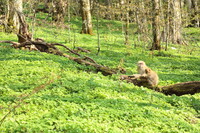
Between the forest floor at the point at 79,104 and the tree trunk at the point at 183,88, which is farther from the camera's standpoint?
the tree trunk at the point at 183,88

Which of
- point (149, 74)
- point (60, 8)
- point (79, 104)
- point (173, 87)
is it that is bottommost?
point (173, 87)

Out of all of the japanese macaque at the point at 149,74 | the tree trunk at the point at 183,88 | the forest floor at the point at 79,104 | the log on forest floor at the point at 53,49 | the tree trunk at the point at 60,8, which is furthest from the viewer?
the tree trunk at the point at 60,8

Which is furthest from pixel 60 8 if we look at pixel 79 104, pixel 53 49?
pixel 79 104

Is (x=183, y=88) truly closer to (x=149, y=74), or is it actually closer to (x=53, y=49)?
(x=149, y=74)

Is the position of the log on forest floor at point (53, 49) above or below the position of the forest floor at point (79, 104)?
above

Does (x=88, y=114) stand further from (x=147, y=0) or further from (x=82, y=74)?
(x=147, y=0)

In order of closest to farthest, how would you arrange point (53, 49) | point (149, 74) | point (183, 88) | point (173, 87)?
point (183, 88) → point (173, 87) → point (149, 74) → point (53, 49)

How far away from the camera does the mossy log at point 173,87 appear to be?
28.9ft

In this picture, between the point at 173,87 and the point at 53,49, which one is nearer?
the point at 173,87

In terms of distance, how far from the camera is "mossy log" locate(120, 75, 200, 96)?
881 cm

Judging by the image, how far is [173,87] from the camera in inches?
368

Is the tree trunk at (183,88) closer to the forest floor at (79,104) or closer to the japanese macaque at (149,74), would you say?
the forest floor at (79,104)

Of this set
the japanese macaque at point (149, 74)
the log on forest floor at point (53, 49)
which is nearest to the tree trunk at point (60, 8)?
the log on forest floor at point (53, 49)

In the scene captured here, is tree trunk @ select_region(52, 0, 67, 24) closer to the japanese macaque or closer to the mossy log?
the japanese macaque
